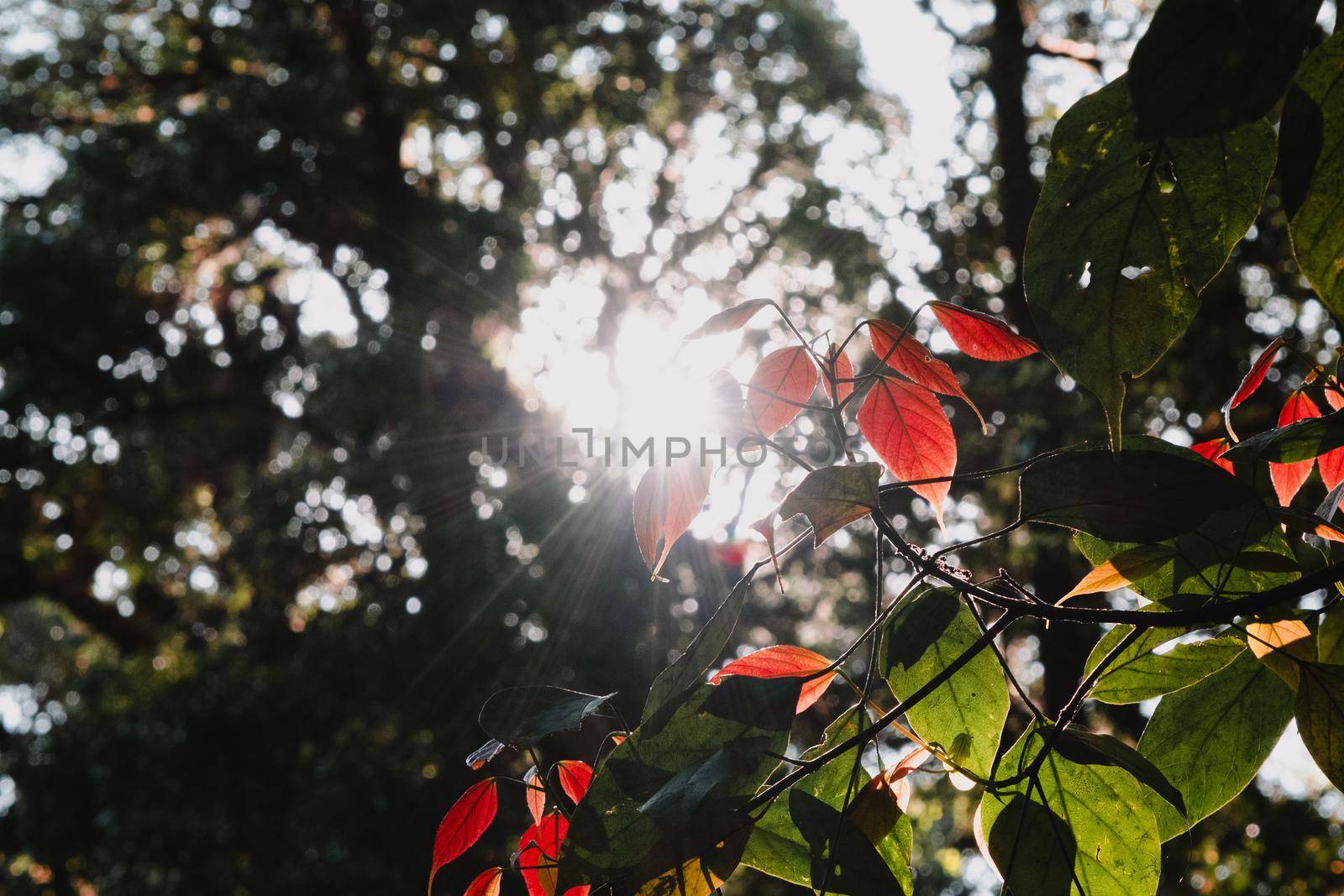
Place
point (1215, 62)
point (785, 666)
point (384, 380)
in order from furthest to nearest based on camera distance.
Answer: point (384, 380) → point (785, 666) → point (1215, 62)

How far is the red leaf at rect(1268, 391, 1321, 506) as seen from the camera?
1.19 feet

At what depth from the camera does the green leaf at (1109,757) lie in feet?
0.88

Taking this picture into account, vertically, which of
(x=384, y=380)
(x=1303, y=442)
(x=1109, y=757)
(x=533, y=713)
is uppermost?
(x=1303, y=442)

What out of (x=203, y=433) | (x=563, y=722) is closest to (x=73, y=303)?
(x=203, y=433)

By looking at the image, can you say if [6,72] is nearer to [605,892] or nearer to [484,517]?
[484,517]

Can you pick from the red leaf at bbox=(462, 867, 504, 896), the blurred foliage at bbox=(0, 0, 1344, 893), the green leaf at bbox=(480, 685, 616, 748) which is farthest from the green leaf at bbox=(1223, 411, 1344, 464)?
the blurred foliage at bbox=(0, 0, 1344, 893)

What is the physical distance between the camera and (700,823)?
0.83 ft

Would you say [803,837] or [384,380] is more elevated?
[803,837]

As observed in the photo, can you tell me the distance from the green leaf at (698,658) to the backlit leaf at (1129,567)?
113 mm

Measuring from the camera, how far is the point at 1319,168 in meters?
0.21

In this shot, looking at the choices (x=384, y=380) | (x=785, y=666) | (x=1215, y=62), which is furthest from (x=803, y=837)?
(x=384, y=380)

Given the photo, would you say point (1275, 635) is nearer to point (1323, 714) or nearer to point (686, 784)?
point (1323, 714)

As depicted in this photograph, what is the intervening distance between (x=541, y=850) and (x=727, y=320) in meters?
0.22

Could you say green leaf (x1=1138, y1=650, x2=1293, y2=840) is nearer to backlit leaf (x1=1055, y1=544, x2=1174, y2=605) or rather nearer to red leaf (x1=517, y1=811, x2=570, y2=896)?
backlit leaf (x1=1055, y1=544, x2=1174, y2=605)
